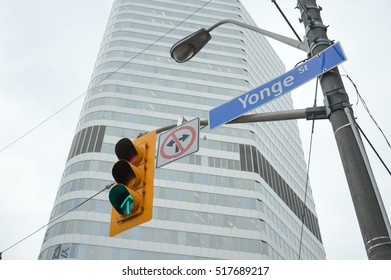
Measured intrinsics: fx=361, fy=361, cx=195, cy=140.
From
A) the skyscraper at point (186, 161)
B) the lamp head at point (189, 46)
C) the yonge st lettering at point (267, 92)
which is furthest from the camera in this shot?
the skyscraper at point (186, 161)

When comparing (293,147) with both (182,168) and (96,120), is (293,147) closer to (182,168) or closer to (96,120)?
(182,168)

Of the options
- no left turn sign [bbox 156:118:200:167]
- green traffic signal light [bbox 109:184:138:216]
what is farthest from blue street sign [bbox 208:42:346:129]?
green traffic signal light [bbox 109:184:138:216]

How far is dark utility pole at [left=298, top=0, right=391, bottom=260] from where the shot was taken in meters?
2.91

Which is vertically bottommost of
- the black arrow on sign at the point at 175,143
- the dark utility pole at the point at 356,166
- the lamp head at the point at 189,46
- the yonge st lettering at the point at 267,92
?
the dark utility pole at the point at 356,166

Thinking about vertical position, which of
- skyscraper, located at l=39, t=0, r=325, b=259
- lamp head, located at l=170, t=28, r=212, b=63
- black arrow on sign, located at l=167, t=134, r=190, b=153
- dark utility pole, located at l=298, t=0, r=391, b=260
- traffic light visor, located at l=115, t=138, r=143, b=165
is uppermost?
Answer: skyscraper, located at l=39, t=0, r=325, b=259

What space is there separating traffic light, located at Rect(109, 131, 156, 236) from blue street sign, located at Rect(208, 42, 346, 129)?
3.04ft

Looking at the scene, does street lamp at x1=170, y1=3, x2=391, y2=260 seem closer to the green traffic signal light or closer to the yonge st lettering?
the yonge st lettering

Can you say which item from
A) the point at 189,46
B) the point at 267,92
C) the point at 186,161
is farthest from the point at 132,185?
the point at 186,161

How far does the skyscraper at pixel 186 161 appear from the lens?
1763 inches

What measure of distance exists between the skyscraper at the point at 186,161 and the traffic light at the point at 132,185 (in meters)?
30.5

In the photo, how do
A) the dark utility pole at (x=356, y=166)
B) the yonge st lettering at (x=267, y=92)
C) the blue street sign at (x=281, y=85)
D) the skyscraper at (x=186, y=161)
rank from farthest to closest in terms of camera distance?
the skyscraper at (x=186, y=161)
the yonge st lettering at (x=267, y=92)
the blue street sign at (x=281, y=85)
the dark utility pole at (x=356, y=166)

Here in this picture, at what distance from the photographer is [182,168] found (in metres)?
51.3

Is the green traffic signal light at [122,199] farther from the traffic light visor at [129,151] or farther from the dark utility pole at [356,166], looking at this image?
the dark utility pole at [356,166]

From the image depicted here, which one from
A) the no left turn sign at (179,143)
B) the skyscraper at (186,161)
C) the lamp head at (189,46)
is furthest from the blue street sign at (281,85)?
the skyscraper at (186,161)
